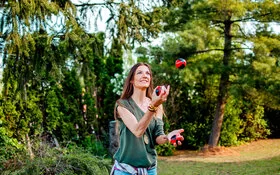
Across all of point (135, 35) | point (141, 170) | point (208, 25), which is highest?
point (208, 25)

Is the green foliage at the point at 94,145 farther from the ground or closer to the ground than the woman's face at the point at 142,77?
closer to the ground

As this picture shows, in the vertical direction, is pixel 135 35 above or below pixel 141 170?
above

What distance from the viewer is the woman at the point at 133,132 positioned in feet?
7.65

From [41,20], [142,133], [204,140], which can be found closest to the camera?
[142,133]

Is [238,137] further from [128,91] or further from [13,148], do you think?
[128,91]

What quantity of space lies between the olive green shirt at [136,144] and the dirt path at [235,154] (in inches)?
294

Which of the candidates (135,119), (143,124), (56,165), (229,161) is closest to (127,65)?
(229,161)

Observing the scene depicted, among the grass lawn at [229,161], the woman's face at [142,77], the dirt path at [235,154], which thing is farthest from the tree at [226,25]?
the woman's face at [142,77]

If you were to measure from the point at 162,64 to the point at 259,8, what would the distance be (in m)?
2.62

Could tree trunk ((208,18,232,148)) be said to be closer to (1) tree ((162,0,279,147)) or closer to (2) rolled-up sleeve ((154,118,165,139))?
(1) tree ((162,0,279,147))

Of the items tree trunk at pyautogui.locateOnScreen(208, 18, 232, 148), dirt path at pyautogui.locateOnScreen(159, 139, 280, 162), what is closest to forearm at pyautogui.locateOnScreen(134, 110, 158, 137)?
dirt path at pyautogui.locateOnScreen(159, 139, 280, 162)

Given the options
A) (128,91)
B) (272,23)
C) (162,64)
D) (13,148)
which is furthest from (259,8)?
(128,91)

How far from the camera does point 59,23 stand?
610 centimetres

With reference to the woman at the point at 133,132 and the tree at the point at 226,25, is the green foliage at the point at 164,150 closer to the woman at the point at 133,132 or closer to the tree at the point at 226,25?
the tree at the point at 226,25
